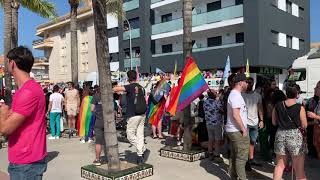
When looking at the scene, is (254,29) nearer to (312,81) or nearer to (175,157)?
(312,81)

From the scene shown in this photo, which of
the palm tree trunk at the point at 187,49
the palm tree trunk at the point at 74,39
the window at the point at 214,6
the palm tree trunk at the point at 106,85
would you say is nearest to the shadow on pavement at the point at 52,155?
the palm tree trunk at the point at 106,85

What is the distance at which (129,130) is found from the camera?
8.11m

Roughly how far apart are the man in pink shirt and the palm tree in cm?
866

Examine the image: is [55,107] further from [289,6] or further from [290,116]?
[289,6]

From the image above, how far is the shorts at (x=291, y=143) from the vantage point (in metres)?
5.90

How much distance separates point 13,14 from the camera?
15648 mm

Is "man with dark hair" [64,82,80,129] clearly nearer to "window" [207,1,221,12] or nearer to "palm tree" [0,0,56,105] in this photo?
"palm tree" [0,0,56,105]

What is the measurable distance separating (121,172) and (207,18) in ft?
87.0

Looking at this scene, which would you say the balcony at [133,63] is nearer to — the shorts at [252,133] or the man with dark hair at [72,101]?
the man with dark hair at [72,101]

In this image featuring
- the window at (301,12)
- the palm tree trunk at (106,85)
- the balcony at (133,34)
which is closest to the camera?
the palm tree trunk at (106,85)

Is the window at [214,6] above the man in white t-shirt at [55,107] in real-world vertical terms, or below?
above

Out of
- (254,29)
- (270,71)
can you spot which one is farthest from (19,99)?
(270,71)

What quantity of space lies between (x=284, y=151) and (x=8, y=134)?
3.99m

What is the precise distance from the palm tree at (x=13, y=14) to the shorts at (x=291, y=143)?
8.25 m
